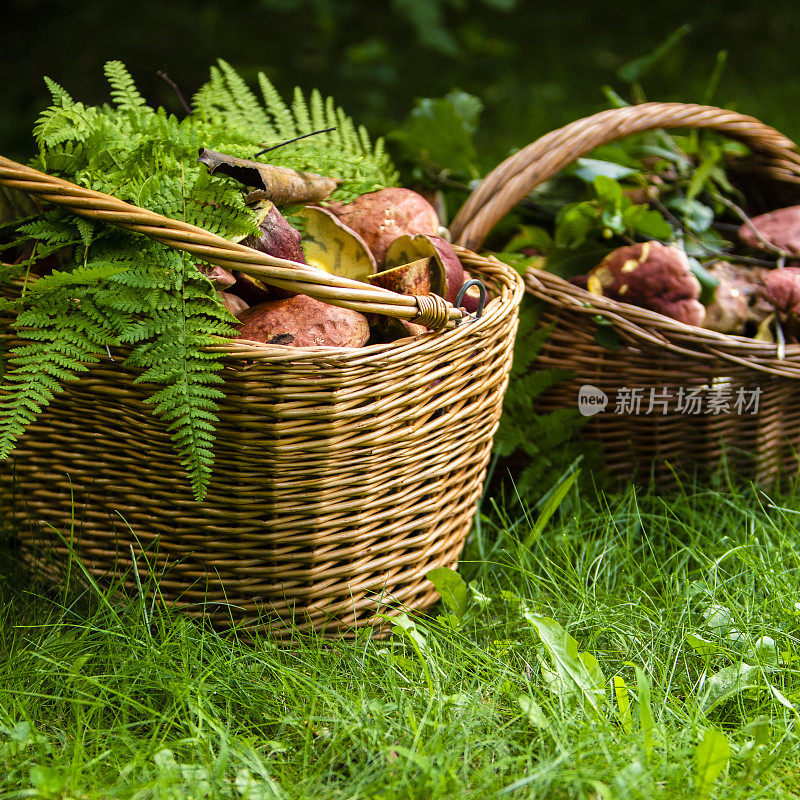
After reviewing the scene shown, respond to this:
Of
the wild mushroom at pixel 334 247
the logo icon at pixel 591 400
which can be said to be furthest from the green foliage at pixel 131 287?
the logo icon at pixel 591 400

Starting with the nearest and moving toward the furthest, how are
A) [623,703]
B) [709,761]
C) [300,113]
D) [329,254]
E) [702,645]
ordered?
[709,761], [623,703], [702,645], [329,254], [300,113]

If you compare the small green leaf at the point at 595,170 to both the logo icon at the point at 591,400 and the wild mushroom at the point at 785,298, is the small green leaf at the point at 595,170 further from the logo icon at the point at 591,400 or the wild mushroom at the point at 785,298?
the logo icon at the point at 591,400

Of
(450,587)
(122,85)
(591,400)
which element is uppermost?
(122,85)

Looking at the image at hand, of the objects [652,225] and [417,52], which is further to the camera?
[417,52]

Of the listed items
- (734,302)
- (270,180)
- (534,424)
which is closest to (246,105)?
(270,180)

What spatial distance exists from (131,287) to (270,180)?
0.30 m

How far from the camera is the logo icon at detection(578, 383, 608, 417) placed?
1.68 m

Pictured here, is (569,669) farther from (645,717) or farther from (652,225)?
(652,225)

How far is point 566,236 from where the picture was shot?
1789 mm

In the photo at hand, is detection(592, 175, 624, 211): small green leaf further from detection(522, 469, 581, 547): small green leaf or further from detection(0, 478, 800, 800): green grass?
detection(0, 478, 800, 800): green grass

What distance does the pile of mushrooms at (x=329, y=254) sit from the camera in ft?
3.70

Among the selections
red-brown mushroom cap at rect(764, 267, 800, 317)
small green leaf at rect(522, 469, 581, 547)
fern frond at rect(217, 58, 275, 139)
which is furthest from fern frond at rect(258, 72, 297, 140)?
red-brown mushroom cap at rect(764, 267, 800, 317)

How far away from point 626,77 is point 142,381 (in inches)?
71.3

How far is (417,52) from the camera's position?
16.2ft
